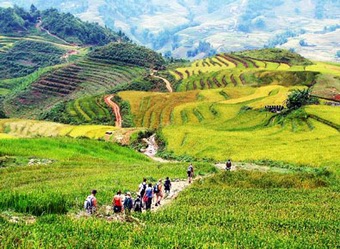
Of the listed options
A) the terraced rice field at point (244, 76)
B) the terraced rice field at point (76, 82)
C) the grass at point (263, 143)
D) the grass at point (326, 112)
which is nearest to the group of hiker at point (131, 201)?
the grass at point (263, 143)

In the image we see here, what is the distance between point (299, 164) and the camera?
Result: 56062mm

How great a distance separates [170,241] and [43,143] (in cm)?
4297

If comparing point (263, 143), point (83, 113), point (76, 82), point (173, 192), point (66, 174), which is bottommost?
point (66, 174)

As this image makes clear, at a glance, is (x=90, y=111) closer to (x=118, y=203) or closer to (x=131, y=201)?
(x=131, y=201)

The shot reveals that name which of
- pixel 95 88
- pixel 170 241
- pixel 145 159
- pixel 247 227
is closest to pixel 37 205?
pixel 170 241

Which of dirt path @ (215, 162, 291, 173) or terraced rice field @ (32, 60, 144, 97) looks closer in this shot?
dirt path @ (215, 162, 291, 173)

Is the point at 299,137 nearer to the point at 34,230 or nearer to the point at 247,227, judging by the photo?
the point at 247,227

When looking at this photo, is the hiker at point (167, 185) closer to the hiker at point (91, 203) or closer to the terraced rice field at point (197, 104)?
the hiker at point (91, 203)

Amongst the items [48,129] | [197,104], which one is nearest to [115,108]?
[197,104]

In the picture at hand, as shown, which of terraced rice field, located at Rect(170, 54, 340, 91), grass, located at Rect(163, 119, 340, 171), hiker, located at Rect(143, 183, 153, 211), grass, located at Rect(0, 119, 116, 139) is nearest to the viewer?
hiker, located at Rect(143, 183, 153, 211)

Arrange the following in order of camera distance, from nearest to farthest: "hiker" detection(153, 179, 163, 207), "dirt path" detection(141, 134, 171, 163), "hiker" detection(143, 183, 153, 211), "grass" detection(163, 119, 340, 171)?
"hiker" detection(143, 183, 153, 211), "hiker" detection(153, 179, 163, 207), "grass" detection(163, 119, 340, 171), "dirt path" detection(141, 134, 171, 163)

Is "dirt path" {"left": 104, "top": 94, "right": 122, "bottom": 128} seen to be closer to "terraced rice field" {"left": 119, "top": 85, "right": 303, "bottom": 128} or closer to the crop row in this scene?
the crop row

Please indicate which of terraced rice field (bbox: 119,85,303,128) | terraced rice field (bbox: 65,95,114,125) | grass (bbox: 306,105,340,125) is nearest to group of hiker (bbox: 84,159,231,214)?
grass (bbox: 306,105,340,125)

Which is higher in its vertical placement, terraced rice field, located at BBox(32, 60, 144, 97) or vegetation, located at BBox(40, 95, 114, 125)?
terraced rice field, located at BBox(32, 60, 144, 97)
